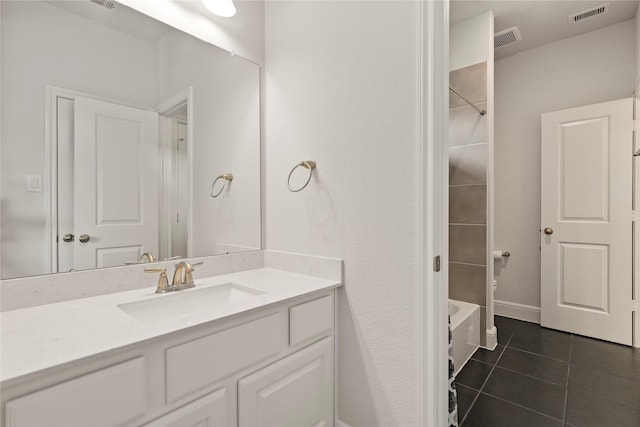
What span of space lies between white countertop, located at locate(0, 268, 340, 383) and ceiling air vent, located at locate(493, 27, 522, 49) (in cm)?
287

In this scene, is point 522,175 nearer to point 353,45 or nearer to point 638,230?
point 638,230

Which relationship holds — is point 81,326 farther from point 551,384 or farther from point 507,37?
point 507,37

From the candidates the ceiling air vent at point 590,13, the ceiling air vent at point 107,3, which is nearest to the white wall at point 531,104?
the ceiling air vent at point 590,13

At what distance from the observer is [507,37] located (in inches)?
112

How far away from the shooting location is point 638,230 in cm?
247

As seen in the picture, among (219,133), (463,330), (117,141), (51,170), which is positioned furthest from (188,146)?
(463,330)

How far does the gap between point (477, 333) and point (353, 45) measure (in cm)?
230

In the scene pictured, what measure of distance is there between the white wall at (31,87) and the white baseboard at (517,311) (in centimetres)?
371

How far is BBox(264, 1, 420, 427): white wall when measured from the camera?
48.6 inches

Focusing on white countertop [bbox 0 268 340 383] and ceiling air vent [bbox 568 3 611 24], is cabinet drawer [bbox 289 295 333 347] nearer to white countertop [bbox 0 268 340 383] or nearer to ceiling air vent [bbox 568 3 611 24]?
white countertop [bbox 0 268 340 383]

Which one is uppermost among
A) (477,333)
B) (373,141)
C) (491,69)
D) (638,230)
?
(491,69)

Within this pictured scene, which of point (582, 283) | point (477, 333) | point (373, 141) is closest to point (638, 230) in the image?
point (582, 283)

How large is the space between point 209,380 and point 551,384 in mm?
2131

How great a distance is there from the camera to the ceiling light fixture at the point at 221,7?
149cm
